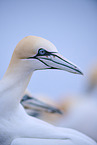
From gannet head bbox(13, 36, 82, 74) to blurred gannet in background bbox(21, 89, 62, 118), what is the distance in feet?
2.16

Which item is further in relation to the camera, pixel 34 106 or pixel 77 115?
pixel 77 115

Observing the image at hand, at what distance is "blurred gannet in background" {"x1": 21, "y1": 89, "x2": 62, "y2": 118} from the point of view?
1.54 meters

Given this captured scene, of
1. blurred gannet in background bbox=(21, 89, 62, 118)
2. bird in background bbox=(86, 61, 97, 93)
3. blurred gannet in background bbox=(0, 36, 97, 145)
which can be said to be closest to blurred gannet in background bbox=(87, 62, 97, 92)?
bird in background bbox=(86, 61, 97, 93)

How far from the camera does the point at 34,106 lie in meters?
1.58

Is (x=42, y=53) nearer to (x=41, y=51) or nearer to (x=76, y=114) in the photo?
(x=41, y=51)

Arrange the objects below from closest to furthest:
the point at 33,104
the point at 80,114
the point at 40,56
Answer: the point at 40,56 < the point at 33,104 < the point at 80,114

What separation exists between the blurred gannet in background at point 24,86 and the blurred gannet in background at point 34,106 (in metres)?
0.58

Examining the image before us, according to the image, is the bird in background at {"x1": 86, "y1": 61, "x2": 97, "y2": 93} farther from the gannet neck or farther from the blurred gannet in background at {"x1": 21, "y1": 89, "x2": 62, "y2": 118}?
the gannet neck

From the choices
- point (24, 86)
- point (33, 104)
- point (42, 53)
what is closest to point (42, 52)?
point (42, 53)

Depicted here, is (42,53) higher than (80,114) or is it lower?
higher

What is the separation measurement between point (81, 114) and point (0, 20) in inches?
44.2

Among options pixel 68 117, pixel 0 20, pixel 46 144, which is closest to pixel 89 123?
pixel 68 117

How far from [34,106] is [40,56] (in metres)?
0.80

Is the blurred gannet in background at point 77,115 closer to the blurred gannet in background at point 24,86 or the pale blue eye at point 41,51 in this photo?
the blurred gannet in background at point 24,86
